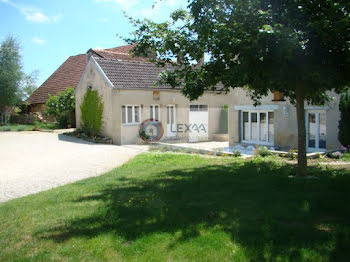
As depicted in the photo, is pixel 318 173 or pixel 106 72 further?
pixel 106 72

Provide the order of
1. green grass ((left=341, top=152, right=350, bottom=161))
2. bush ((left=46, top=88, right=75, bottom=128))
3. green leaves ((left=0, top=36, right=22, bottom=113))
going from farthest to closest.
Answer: green leaves ((left=0, top=36, right=22, bottom=113))
bush ((left=46, top=88, right=75, bottom=128))
green grass ((left=341, top=152, right=350, bottom=161))

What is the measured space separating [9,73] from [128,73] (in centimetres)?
1437

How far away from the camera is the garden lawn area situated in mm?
4473

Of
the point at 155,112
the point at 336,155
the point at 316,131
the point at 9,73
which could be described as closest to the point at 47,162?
the point at 155,112

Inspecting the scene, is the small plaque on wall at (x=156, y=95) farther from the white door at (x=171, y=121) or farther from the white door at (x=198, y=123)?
the white door at (x=198, y=123)

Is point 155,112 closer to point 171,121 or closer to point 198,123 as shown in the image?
point 171,121

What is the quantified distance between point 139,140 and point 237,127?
225 inches

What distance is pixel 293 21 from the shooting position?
6863mm

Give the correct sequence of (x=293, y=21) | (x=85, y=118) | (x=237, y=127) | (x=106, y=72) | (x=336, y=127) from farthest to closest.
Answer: (x=85, y=118), (x=106, y=72), (x=237, y=127), (x=336, y=127), (x=293, y=21)

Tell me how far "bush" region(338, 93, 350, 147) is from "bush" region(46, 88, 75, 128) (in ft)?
60.9

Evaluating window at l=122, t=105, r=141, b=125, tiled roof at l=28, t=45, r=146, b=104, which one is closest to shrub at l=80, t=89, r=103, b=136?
window at l=122, t=105, r=141, b=125

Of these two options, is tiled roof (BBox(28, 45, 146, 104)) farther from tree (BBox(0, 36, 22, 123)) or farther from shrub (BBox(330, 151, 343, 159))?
shrub (BBox(330, 151, 343, 159))

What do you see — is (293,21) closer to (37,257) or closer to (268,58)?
(268,58)

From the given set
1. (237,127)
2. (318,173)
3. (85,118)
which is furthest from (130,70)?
(318,173)
